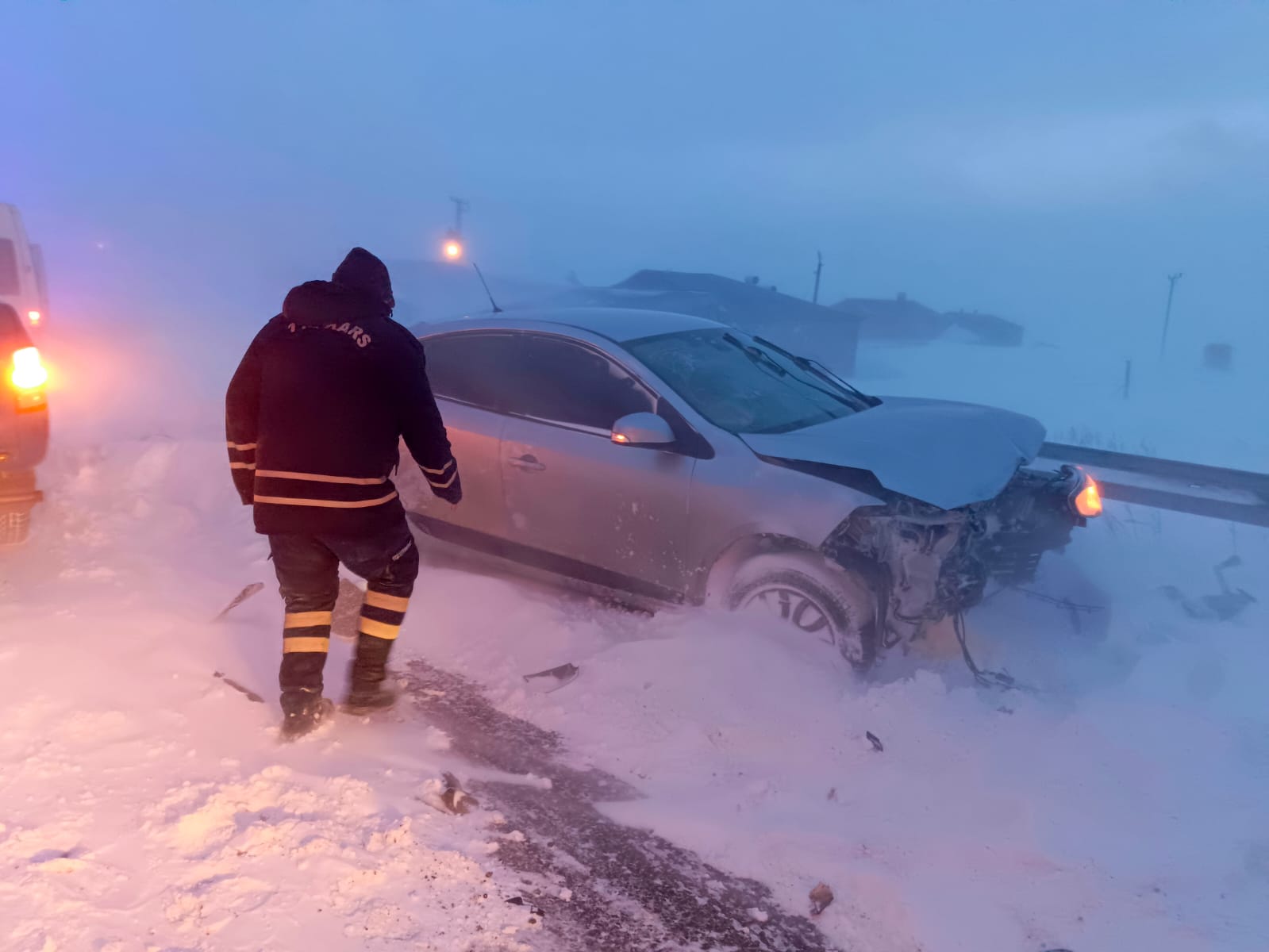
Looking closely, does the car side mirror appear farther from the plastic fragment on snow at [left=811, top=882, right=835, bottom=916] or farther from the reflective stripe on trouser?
the plastic fragment on snow at [left=811, top=882, right=835, bottom=916]

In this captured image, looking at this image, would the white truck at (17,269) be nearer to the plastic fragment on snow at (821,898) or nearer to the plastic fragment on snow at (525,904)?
the plastic fragment on snow at (525,904)

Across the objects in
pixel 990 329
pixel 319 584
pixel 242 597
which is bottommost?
pixel 242 597

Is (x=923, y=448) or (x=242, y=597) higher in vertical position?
(x=923, y=448)

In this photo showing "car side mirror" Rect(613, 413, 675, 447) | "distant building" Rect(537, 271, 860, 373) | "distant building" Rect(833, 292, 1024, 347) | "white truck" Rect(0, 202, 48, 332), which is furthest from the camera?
"distant building" Rect(833, 292, 1024, 347)

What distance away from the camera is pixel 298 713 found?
3340 millimetres

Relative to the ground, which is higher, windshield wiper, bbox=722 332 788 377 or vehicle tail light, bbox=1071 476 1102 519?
windshield wiper, bbox=722 332 788 377

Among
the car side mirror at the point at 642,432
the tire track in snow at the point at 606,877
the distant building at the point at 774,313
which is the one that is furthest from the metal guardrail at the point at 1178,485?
the distant building at the point at 774,313

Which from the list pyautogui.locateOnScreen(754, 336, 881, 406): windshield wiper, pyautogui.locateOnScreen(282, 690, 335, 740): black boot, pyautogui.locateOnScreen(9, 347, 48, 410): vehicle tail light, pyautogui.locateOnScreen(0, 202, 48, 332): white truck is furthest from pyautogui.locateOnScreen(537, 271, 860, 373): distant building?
pyautogui.locateOnScreen(282, 690, 335, 740): black boot

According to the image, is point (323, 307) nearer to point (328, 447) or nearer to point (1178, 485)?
point (328, 447)

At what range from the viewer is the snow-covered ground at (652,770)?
2516mm

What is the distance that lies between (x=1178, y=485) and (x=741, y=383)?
5.30m

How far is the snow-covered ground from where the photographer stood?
252 centimetres

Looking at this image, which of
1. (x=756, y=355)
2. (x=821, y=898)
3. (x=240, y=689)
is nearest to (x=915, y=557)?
(x=821, y=898)

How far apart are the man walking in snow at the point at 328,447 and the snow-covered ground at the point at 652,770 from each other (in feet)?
1.72
